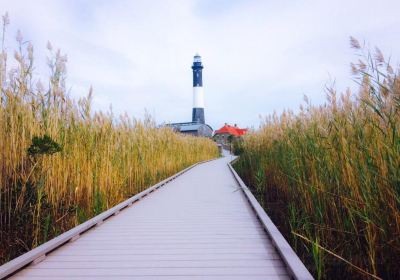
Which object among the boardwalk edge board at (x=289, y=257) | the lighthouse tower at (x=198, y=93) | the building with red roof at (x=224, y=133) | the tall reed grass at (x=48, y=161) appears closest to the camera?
the boardwalk edge board at (x=289, y=257)

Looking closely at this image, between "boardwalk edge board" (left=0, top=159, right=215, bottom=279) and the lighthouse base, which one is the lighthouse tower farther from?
"boardwalk edge board" (left=0, top=159, right=215, bottom=279)

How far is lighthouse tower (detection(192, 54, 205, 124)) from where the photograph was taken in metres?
34.8

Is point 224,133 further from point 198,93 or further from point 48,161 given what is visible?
point 48,161

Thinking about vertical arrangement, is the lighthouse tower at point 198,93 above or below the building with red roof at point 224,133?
above

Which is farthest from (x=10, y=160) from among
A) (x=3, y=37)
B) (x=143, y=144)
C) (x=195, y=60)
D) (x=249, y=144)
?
(x=195, y=60)

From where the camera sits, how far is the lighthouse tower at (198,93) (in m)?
34.8

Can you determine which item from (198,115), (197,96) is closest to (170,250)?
(198,115)

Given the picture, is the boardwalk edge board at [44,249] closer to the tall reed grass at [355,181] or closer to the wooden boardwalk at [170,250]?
the wooden boardwalk at [170,250]

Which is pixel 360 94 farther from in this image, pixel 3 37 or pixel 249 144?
pixel 249 144

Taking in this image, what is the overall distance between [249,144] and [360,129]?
21.0ft

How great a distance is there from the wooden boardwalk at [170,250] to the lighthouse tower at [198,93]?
3079 cm

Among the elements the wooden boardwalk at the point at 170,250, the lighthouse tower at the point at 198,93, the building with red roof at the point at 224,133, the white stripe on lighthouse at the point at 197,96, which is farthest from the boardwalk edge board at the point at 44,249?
the building with red roof at the point at 224,133

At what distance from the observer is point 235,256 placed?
7.87 ft

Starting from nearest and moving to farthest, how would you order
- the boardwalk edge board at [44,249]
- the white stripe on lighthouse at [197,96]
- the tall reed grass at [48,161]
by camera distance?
1. the boardwalk edge board at [44,249]
2. the tall reed grass at [48,161]
3. the white stripe on lighthouse at [197,96]
